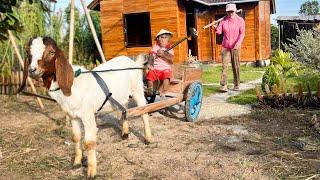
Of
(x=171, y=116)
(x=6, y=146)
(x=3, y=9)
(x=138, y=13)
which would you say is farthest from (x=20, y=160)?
(x=138, y=13)

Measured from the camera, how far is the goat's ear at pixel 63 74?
190 inches

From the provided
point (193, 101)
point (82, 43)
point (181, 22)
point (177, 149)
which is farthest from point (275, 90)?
point (82, 43)

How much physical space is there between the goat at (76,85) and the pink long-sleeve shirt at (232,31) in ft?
18.2

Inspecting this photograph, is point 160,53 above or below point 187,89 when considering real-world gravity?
above

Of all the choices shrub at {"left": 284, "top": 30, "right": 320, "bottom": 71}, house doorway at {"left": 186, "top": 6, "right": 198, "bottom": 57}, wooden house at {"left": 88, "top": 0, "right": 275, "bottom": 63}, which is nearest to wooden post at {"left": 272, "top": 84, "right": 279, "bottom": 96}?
shrub at {"left": 284, "top": 30, "right": 320, "bottom": 71}

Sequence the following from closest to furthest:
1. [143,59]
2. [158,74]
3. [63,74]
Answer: [63,74] < [143,59] < [158,74]

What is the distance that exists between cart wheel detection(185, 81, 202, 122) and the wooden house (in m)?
10.1

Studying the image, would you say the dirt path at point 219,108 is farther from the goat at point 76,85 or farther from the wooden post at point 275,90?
the goat at point 76,85

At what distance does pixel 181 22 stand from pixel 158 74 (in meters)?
11.1

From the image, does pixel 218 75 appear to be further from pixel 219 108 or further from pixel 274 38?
pixel 274 38

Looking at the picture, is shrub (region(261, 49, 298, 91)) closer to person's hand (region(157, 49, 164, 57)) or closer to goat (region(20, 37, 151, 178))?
person's hand (region(157, 49, 164, 57))

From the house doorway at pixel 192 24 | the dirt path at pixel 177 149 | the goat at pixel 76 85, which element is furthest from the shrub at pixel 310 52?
the house doorway at pixel 192 24

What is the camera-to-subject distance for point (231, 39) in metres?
11.2

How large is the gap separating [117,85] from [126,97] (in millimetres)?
386
